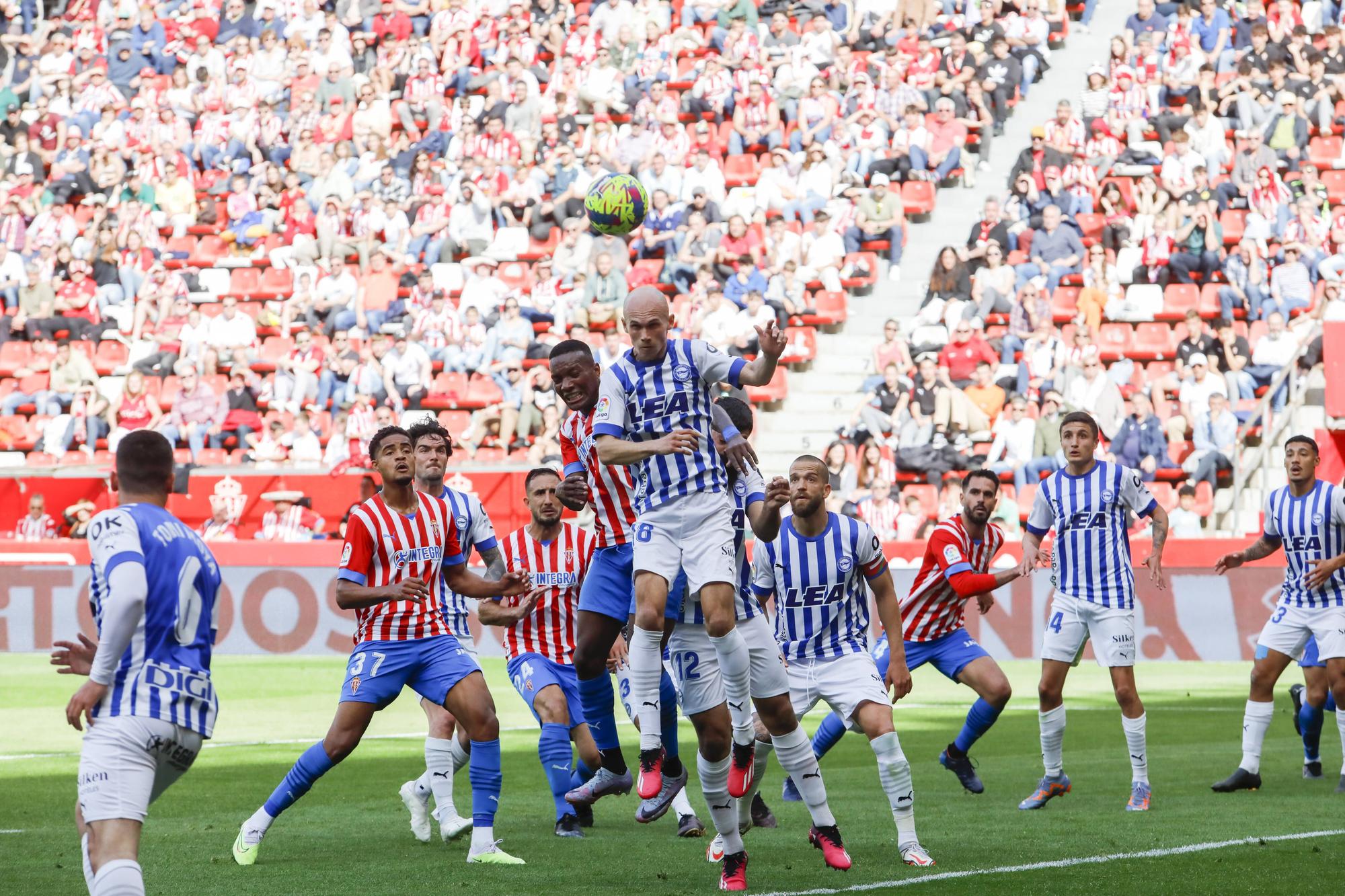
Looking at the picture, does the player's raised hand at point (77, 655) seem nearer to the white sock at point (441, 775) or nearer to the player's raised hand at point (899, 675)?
the white sock at point (441, 775)

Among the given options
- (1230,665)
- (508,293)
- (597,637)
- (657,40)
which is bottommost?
(1230,665)

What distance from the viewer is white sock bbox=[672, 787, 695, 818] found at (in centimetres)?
932

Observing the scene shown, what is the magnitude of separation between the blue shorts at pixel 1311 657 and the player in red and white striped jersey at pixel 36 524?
686 inches

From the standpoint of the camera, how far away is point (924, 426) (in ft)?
71.5

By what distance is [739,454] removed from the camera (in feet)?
25.4

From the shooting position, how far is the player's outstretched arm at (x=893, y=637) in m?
8.31

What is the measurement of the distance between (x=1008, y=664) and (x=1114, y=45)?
34.2 feet

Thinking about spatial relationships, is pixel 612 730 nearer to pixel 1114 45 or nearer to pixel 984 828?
pixel 984 828

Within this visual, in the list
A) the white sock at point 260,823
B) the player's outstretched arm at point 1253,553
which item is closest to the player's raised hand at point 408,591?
the white sock at point 260,823

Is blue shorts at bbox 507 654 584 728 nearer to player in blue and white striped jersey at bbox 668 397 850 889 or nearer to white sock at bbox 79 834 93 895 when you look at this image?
player in blue and white striped jersey at bbox 668 397 850 889

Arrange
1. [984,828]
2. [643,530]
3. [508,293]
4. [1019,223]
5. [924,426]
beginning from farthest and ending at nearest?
1. [508,293]
2. [1019,223]
3. [924,426]
4. [984,828]
5. [643,530]

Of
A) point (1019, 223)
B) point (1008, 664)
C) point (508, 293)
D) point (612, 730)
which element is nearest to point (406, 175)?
point (508, 293)

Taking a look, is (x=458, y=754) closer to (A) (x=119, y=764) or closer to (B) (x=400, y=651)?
(B) (x=400, y=651)

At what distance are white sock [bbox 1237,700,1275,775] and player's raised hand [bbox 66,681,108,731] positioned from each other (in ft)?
24.0
